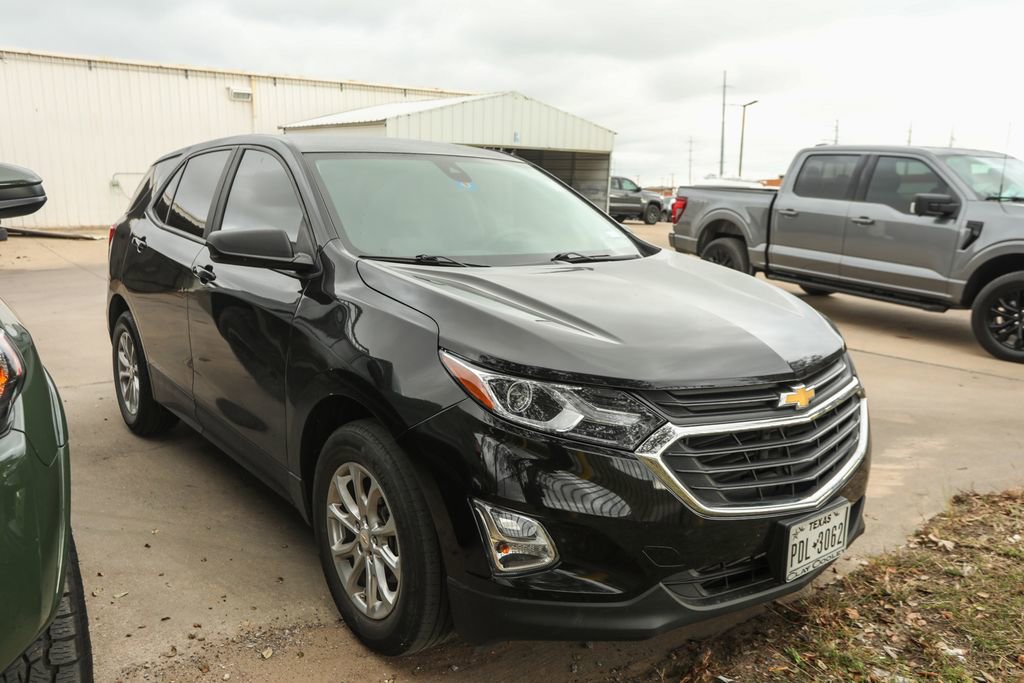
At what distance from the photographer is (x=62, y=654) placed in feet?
6.13

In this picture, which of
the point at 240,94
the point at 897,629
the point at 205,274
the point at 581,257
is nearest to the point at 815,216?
the point at 581,257

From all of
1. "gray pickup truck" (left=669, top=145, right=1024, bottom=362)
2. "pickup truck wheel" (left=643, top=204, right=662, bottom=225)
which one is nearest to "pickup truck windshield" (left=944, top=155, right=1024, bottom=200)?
"gray pickup truck" (left=669, top=145, right=1024, bottom=362)

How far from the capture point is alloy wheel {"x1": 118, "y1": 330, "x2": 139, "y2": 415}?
180 inches

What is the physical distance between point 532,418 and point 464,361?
27cm

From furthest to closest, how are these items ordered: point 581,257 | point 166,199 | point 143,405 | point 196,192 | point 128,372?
point 128,372, point 143,405, point 166,199, point 196,192, point 581,257

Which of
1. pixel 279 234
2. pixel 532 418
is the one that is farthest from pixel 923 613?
pixel 279 234

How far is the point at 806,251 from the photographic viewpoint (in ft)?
29.9

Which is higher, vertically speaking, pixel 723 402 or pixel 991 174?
pixel 991 174

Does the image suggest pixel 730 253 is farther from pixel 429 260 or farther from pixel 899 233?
pixel 429 260

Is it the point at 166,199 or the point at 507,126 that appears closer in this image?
the point at 166,199

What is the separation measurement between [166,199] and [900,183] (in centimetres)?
704

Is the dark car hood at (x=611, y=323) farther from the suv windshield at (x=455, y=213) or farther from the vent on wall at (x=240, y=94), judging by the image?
the vent on wall at (x=240, y=94)

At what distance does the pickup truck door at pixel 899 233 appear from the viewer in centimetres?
795

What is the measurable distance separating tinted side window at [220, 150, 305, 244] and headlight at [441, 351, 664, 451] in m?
1.27
